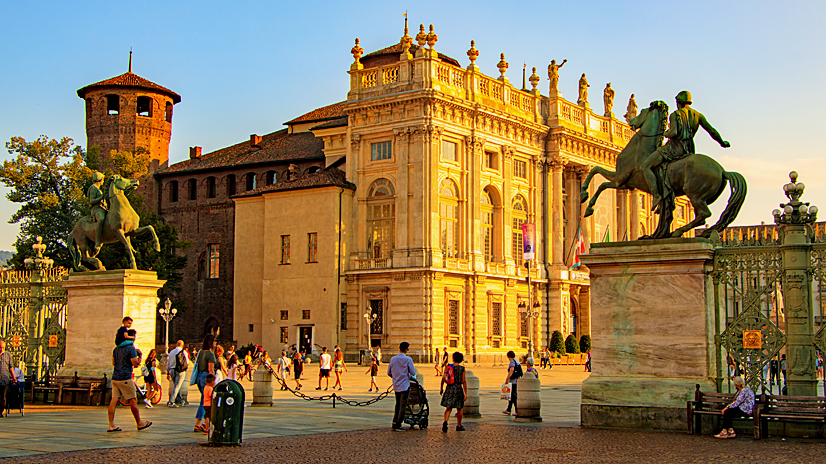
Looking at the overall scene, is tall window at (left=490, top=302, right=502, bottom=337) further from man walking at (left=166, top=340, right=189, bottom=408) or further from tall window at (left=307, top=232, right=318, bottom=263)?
man walking at (left=166, top=340, right=189, bottom=408)

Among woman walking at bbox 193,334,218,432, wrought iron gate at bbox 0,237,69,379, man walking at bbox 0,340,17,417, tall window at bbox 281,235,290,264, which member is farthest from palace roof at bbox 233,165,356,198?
man walking at bbox 0,340,17,417

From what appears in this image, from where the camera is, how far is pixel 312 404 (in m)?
25.7

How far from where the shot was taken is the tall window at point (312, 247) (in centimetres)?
6000

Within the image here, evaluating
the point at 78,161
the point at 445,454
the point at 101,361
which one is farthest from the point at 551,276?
the point at 445,454

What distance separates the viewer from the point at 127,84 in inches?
3086

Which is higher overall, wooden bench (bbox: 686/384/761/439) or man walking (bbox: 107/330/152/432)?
man walking (bbox: 107/330/152/432)

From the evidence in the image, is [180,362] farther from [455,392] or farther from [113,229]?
[455,392]

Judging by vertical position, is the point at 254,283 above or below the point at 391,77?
below

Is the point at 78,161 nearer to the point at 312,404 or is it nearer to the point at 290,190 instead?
the point at 290,190

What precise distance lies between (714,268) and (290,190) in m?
45.8

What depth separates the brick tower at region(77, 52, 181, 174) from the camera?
78.2 metres

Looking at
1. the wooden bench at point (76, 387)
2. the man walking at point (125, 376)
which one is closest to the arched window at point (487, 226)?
the wooden bench at point (76, 387)

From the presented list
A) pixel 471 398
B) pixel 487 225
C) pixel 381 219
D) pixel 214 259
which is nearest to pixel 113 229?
pixel 471 398

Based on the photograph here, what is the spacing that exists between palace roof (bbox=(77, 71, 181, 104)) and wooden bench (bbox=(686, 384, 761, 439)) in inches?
2734
